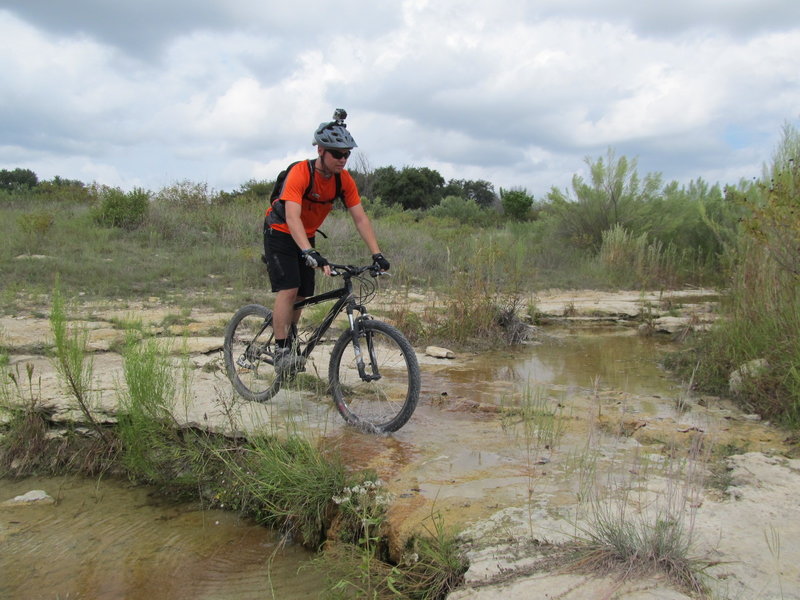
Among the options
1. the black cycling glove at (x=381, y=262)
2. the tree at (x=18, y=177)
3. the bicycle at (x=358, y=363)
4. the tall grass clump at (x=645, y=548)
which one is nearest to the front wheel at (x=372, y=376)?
the bicycle at (x=358, y=363)

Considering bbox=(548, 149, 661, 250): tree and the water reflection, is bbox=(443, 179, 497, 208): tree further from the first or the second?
the water reflection

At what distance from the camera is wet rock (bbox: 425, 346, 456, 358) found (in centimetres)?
676

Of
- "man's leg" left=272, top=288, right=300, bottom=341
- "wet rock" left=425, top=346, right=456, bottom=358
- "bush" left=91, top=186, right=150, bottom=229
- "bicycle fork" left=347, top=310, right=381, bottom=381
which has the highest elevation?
"bush" left=91, top=186, right=150, bottom=229

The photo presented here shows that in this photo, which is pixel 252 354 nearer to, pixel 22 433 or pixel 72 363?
pixel 72 363

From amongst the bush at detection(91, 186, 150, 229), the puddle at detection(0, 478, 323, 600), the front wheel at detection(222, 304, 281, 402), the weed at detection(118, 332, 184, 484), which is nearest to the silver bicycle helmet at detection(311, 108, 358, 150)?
the front wheel at detection(222, 304, 281, 402)

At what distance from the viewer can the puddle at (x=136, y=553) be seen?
2.75 m

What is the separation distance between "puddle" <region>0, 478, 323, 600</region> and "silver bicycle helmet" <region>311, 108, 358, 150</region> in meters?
2.26

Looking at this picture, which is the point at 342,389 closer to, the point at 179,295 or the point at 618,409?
the point at 618,409

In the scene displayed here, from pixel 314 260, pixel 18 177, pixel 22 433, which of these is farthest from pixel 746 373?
pixel 18 177

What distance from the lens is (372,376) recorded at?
3965mm

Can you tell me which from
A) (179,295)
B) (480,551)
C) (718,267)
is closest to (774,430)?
(480,551)

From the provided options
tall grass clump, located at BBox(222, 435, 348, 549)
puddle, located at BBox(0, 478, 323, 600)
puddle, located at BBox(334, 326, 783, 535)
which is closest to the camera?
puddle, located at BBox(0, 478, 323, 600)

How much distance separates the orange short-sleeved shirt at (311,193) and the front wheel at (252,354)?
0.88 metres

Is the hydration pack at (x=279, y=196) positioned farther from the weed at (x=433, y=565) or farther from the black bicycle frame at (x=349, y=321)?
the weed at (x=433, y=565)
